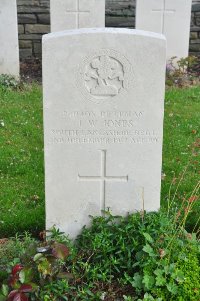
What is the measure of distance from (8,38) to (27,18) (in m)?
1.52

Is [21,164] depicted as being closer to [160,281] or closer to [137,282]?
[137,282]

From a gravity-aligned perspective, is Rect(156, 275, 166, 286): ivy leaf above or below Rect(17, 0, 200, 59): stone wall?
below

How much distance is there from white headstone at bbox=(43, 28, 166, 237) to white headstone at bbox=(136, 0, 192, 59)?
5.21 m

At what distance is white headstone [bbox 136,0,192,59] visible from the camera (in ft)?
27.6

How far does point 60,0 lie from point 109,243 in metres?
5.35

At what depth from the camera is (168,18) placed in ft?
28.0

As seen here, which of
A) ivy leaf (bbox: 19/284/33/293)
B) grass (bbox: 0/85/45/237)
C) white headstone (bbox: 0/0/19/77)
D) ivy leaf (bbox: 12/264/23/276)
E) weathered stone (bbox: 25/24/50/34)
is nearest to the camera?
ivy leaf (bbox: 19/284/33/293)

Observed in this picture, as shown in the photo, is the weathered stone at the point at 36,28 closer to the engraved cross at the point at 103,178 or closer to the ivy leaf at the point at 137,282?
the engraved cross at the point at 103,178

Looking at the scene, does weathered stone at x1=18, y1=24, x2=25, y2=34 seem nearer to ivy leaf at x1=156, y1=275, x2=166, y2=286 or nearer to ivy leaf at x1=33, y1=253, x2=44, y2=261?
ivy leaf at x1=33, y1=253, x2=44, y2=261

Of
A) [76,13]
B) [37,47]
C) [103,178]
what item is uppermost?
[76,13]

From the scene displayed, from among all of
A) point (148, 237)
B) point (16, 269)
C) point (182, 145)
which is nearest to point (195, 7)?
point (182, 145)

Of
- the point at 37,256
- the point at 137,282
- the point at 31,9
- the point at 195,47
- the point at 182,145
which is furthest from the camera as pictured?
the point at 195,47

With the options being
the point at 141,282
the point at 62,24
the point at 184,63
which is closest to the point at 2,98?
the point at 62,24

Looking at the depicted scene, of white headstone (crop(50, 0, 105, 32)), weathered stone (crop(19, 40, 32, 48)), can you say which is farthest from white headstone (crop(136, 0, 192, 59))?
weathered stone (crop(19, 40, 32, 48))
